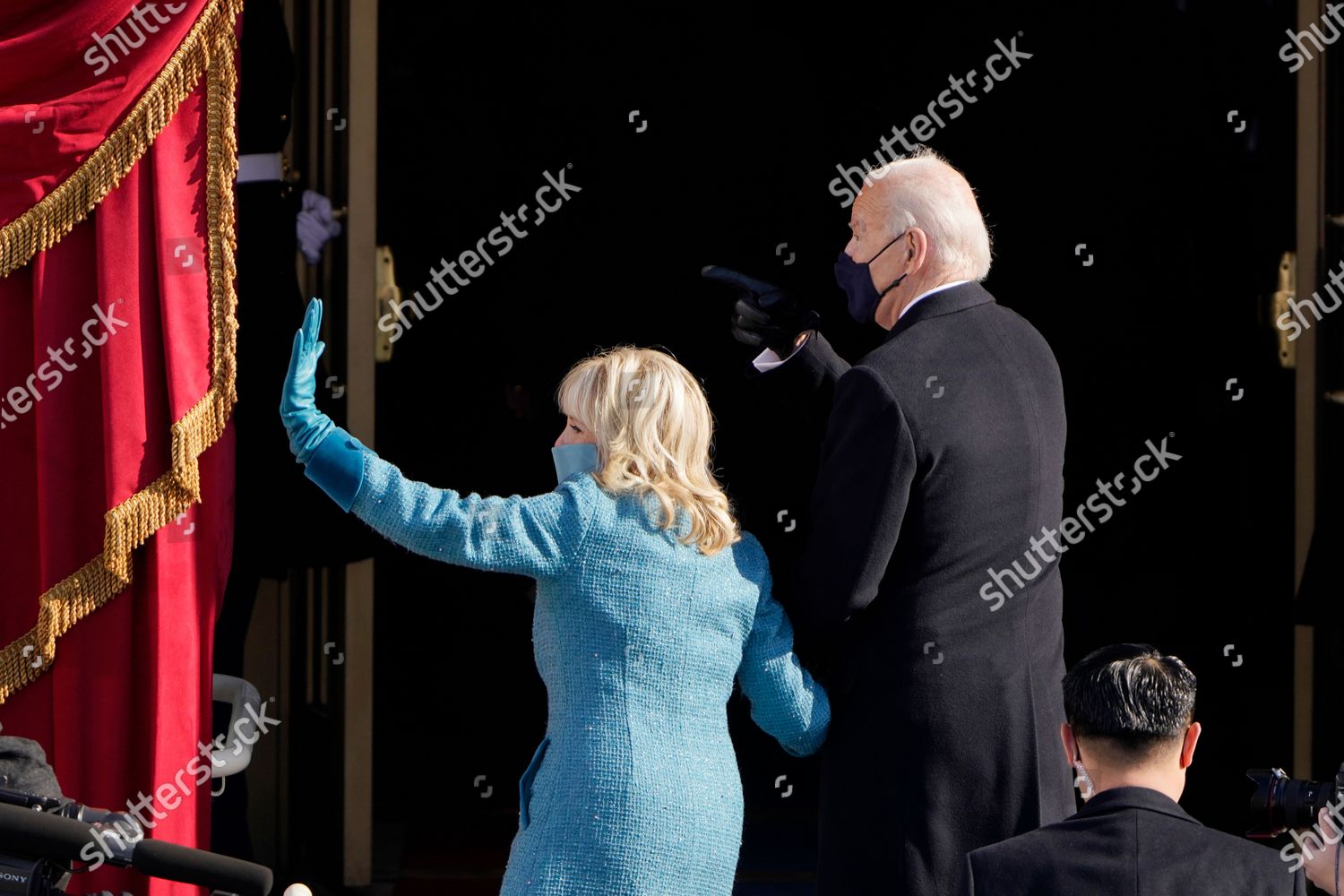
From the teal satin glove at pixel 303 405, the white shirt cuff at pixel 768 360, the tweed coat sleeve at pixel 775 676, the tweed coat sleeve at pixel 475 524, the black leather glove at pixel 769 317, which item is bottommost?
the tweed coat sleeve at pixel 775 676

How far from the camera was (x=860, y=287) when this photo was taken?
3148mm

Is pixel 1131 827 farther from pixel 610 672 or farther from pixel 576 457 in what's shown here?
pixel 576 457

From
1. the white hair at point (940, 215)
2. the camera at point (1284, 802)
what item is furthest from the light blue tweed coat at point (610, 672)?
the camera at point (1284, 802)

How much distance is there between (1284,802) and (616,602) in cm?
99

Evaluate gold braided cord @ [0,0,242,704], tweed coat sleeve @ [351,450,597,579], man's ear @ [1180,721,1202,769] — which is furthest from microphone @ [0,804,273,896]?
gold braided cord @ [0,0,242,704]

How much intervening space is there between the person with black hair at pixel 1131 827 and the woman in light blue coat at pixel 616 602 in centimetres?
66

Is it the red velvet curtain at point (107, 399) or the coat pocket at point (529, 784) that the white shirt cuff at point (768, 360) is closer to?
the coat pocket at point (529, 784)

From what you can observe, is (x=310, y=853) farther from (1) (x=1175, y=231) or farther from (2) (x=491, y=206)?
(1) (x=1175, y=231)

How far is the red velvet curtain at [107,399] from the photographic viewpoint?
349 centimetres

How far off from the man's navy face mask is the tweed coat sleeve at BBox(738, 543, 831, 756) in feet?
1.69

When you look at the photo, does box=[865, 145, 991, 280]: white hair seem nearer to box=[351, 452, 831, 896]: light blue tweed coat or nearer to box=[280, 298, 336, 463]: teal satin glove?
box=[351, 452, 831, 896]: light blue tweed coat

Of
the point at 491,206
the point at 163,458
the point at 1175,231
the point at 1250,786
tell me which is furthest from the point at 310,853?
the point at 1175,231

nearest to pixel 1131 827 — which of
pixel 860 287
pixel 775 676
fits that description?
pixel 775 676

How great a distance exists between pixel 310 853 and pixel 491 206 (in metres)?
3.29
